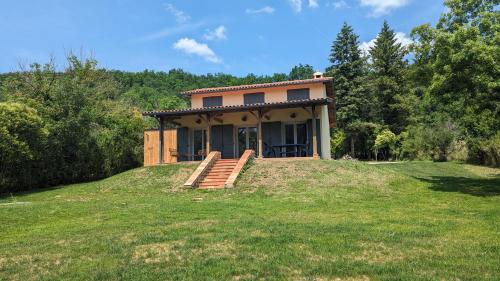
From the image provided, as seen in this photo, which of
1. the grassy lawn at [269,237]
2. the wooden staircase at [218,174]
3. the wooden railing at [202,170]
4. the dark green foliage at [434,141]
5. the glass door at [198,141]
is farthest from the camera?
the dark green foliage at [434,141]

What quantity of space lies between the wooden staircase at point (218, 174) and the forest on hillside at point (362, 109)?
821 cm

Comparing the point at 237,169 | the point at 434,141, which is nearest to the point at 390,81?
the point at 434,141

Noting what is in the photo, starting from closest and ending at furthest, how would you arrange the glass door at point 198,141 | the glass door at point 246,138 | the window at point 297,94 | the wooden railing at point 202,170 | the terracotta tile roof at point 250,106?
the wooden railing at point 202,170 → the terracotta tile roof at point 250,106 → the glass door at point 246,138 → the window at point 297,94 → the glass door at point 198,141

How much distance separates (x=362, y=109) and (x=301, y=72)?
31.8 m

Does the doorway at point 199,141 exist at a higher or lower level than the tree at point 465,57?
lower

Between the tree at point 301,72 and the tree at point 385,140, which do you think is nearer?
the tree at point 385,140

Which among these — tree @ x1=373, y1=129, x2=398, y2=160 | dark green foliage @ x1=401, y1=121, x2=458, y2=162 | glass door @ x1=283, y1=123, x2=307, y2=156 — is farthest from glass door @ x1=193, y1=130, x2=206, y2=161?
tree @ x1=373, y1=129, x2=398, y2=160

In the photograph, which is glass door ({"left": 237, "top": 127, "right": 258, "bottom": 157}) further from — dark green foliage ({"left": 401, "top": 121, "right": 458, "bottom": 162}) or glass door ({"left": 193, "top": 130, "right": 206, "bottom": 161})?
dark green foliage ({"left": 401, "top": 121, "right": 458, "bottom": 162})

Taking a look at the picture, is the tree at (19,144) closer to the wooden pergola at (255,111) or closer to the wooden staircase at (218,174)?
the wooden pergola at (255,111)

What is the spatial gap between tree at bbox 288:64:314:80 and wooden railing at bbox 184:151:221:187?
5412 cm

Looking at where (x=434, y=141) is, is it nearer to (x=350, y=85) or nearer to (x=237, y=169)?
(x=350, y=85)

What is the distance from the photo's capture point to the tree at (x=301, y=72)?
2916 inches

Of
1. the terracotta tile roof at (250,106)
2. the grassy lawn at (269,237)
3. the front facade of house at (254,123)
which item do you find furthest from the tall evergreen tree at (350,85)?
the grassy lawn at (269,237)

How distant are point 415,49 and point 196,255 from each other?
15390 millimetres
